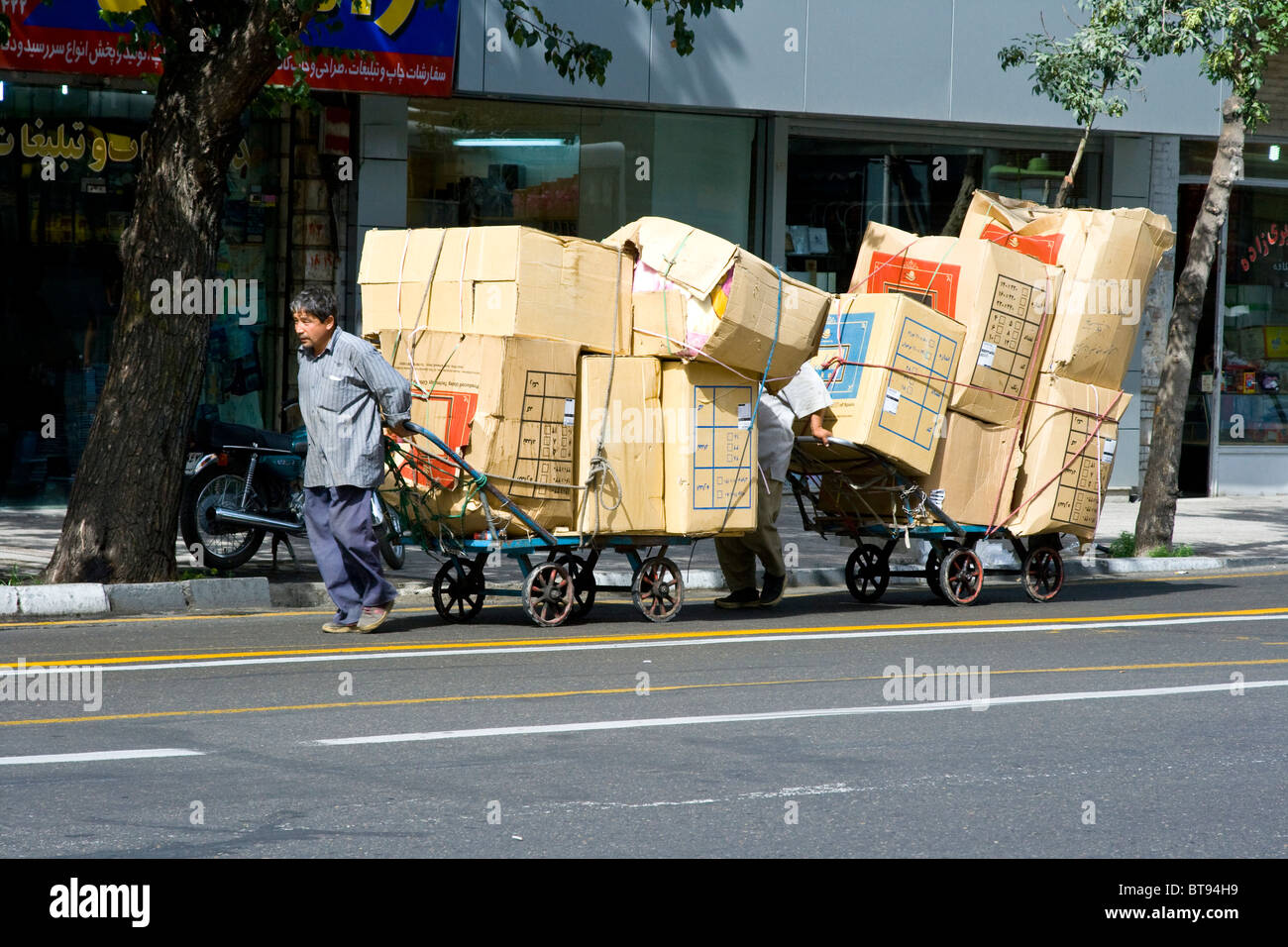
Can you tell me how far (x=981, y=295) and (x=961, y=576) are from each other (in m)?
2.03

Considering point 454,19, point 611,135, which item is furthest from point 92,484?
point 611,135

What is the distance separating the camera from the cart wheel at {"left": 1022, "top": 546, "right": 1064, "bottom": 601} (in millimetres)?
11789

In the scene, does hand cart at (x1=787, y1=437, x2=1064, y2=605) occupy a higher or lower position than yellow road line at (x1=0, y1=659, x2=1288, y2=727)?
higher

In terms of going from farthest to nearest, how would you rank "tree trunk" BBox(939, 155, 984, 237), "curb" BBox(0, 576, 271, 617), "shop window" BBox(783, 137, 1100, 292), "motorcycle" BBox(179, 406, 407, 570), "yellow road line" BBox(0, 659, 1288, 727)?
1. "tree trunk" BBox(939, 155, 984, 237)
2. "shop window" BBox(783, 137, 1100, 292)
3. "motorcycle" BBox(179, 406, 407, 570)
4. "curb" BBox(0, 576, 271, 617)
5. "yellow road line" BBox(0, 659, 1288, 727)

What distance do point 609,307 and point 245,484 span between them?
3.76m

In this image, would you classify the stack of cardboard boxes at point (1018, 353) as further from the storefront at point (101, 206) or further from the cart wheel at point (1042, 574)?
the storefront at point (101, 206)

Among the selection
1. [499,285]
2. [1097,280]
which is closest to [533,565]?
[499,285]

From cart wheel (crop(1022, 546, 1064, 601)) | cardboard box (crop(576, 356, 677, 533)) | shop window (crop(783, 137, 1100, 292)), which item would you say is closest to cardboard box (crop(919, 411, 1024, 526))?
cart wheel (crop(1022, 546, 1064, 601))

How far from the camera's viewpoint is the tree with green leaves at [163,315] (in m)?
10.5

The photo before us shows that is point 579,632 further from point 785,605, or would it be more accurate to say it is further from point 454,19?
point 454,19

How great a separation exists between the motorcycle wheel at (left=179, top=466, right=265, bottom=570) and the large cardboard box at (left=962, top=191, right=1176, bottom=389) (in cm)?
573

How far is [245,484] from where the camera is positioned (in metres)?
11.9

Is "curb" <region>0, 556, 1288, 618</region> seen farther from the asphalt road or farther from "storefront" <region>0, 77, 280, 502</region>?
"storefront" <region>0, 77, 280, 502</region>

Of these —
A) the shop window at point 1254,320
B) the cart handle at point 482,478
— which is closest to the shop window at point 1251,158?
the shop window at point 1254,320
